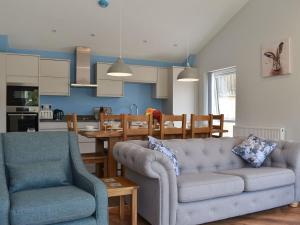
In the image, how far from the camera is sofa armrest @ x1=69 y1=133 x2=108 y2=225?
7.25ft

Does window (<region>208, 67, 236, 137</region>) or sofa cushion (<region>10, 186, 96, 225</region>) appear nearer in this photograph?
sofa cushion (<region>10, 186, 96, 225</region>)

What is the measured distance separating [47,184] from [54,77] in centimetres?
369

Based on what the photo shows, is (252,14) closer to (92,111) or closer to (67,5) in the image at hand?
(67,5)

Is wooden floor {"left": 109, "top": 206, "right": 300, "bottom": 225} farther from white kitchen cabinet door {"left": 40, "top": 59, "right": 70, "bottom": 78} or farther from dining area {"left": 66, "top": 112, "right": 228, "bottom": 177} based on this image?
white kitchen cabinet door {"left": 40, "top": 59, "right": 70, "bottom": 78}

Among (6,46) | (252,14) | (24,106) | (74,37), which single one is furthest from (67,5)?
(252,14)

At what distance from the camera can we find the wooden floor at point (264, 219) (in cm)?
287

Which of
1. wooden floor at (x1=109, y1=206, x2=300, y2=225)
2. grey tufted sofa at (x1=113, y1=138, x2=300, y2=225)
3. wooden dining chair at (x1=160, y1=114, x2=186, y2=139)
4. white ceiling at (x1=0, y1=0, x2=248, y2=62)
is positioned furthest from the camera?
white ceiling at (x1=0, y1=0, x2=248, y2=62)

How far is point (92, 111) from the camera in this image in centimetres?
651

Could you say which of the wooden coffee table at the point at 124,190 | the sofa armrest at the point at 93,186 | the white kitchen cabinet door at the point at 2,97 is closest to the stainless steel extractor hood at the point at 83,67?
the white kitchen cabinet door at the point at 2,97

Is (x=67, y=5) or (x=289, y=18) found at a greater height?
(x=67, y=5)

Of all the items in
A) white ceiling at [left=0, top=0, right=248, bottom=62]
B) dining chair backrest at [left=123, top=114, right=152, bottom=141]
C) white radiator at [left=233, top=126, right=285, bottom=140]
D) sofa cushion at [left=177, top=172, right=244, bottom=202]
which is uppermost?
white ceiling at [left=0, top=0, right=248, bottom=62]

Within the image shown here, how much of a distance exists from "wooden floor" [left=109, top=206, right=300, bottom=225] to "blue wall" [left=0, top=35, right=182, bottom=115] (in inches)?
145

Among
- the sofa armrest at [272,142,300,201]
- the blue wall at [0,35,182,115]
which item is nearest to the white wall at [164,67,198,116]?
the blue wall at [0,35,182,115]

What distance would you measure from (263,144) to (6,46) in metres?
4.79
